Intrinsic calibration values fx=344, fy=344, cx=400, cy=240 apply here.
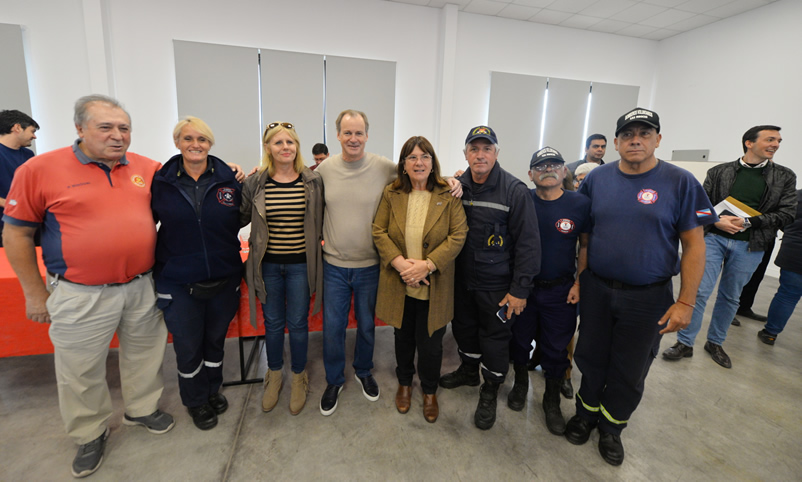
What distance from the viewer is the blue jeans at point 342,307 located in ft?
6.44

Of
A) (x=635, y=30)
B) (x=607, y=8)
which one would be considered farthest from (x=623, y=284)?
(x=635, y=30)

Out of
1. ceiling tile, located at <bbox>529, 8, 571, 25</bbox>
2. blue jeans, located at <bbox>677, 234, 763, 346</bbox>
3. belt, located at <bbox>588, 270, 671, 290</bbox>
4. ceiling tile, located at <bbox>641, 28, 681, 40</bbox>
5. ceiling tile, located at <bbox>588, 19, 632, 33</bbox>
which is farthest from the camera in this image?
ceiling tile, located at <bbox>641, 28, 681, 40</bbox>

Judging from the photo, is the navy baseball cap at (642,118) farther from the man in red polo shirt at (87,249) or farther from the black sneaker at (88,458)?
the black sneaker at (88,458)

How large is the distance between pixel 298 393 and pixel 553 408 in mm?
1521

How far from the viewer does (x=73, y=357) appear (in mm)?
1571

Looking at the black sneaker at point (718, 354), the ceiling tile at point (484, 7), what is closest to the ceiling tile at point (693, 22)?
the ceiling tile at point (484, 7)

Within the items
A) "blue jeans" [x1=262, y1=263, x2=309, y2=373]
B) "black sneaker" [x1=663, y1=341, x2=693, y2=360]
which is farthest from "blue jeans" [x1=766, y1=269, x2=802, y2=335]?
"blue jeans" [x1=262, y1=263, x2=309, y2=373]

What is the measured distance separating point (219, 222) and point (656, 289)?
2144mm

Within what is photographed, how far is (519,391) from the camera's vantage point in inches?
86.1

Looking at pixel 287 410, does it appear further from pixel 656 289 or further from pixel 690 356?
pixel 690 356

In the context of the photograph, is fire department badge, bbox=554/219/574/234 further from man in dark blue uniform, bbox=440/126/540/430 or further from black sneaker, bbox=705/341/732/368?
black sneaker, bbox=705/341/732/368

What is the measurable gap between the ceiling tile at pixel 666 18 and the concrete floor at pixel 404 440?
5.60 meters

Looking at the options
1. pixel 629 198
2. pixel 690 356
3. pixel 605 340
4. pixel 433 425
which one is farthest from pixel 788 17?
pixel 433 425

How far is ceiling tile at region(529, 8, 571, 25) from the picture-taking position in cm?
543
